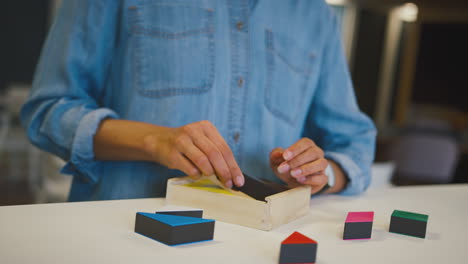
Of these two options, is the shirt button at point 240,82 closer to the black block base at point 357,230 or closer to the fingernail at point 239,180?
the fingernail at point 239,180

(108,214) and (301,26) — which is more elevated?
(301,26)

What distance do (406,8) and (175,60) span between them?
25.4 feet

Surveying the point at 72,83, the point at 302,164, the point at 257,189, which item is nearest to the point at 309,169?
the point at 302,164

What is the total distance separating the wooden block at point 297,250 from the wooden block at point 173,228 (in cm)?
10

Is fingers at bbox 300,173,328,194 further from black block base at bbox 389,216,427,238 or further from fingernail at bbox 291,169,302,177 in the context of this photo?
black block base at bbox 389,216,427,238

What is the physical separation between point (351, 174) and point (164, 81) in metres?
0.41

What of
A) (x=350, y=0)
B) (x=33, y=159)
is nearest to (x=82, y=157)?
(x=33, y=159)

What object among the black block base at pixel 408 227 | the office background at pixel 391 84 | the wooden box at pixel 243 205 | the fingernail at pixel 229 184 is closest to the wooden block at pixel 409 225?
the black block base at pixel 408 227

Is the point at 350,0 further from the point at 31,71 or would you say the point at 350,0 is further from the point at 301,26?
the point at 301,26

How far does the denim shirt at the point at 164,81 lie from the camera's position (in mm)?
902

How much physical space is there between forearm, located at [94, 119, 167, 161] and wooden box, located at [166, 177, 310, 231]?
0.11 metres

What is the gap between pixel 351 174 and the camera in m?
0.95

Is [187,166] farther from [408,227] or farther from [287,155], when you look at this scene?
[408,227]

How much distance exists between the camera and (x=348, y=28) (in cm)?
739
